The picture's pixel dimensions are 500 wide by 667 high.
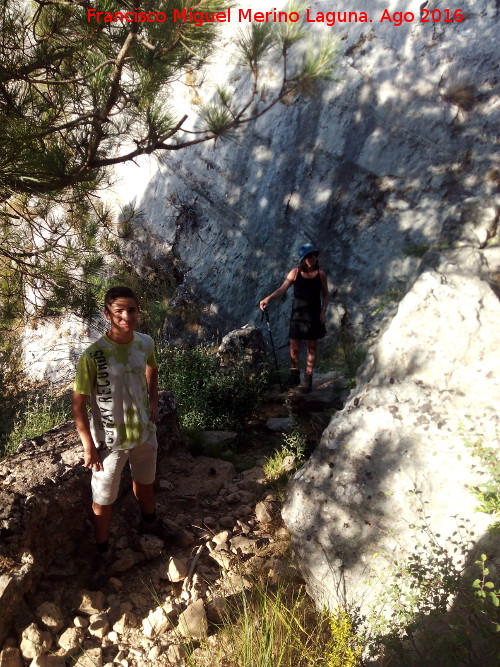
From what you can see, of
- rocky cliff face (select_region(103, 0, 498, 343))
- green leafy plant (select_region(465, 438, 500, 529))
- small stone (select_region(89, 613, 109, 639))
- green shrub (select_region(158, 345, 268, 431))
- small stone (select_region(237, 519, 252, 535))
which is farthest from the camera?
rocky cliff face (select_region(103, 0, 498, 343))

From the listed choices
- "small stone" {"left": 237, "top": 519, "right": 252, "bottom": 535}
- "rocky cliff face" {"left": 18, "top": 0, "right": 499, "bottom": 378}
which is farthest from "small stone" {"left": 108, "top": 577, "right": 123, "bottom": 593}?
"rocky cliff face" {"left": 18, "top": 0, "right": 499, "bottom": 378}

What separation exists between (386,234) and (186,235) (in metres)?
3.88

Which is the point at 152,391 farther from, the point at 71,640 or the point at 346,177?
the point at 346,177

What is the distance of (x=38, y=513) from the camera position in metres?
2.68

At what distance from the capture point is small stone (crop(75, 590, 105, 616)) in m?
2.55

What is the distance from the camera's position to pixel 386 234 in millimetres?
7738

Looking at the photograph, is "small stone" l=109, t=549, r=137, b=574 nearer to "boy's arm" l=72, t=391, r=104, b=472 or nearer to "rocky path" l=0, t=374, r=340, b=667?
"rocky path" l=0, t=374, r=340, b=667

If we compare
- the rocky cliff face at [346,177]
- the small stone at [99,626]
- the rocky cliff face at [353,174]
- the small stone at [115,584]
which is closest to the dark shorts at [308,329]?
the rocky cliff face at [353,174]

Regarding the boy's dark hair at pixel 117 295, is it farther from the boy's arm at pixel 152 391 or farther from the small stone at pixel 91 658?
the small stone at pixel 91 658

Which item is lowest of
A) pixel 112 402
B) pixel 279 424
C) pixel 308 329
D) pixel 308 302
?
pixel 279 424

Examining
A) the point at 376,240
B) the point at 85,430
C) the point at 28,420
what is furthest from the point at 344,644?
the point at 376,240

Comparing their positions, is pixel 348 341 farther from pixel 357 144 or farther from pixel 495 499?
pixel 495 499

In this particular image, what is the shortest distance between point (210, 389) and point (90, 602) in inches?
117

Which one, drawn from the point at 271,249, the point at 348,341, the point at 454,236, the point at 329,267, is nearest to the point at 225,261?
the point at 271,249
